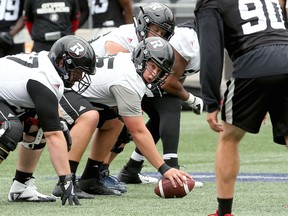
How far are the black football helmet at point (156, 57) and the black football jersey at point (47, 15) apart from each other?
416 cm

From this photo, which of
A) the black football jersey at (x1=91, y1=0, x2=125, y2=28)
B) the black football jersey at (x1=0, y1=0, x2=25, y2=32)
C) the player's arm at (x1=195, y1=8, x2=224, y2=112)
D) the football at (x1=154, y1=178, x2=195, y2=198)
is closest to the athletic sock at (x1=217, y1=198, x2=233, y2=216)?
the player's arm at (x1=195, y1=8, x2=224, y2=112)

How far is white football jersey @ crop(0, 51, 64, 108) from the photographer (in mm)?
6270

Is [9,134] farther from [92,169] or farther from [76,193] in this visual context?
[92,169]

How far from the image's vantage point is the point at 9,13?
439 inches

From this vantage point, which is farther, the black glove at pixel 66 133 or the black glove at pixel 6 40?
the black glove at pixel 6 40

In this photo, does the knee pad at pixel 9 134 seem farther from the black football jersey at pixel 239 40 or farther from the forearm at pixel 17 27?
the forearm at pixel 17 27

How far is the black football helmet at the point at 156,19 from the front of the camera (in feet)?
24.4

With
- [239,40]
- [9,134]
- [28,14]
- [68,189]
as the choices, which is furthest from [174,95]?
[28,14]

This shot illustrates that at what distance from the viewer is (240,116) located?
18.3 ft

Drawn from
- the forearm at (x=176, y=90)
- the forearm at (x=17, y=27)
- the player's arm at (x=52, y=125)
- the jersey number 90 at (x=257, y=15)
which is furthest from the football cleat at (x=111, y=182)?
the forearm at (x=17, y=27)

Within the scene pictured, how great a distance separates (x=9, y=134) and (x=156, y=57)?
45.3 inches

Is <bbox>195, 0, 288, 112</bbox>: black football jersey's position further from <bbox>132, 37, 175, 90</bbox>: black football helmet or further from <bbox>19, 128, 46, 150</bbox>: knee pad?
<bbox>19, 128, 46, 150</bbox>: knee pad

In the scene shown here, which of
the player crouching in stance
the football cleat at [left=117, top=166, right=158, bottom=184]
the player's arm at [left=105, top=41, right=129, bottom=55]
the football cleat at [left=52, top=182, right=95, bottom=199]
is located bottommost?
the football cleat at [left=117, top=166, right=158, bottom=184]

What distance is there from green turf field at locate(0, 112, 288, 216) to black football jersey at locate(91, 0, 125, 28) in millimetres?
1527
